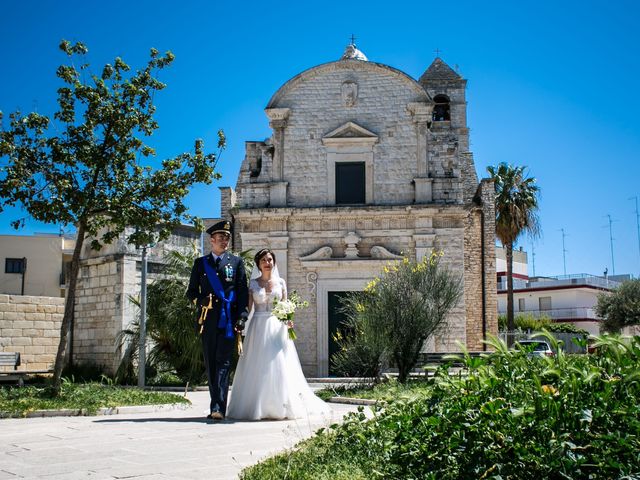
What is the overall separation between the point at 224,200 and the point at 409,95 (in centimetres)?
793

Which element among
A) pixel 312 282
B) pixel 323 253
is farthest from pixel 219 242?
pixel 312 282

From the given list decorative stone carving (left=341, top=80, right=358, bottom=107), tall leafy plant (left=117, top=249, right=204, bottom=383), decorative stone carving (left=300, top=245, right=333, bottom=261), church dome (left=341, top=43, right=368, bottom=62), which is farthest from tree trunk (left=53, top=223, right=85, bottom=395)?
church dome (left=341, top=43, right=368, bottom=62)

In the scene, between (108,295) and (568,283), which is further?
(568,283)

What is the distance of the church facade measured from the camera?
71.5ft

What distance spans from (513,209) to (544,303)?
2494cm

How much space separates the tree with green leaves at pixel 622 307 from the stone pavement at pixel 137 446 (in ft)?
108

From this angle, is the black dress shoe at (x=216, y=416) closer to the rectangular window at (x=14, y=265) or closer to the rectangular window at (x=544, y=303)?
the rectangular window at (x=14, y=265)

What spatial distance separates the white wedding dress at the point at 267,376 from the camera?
8.36 metres

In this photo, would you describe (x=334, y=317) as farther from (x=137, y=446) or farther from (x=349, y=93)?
(x=137, y=446)

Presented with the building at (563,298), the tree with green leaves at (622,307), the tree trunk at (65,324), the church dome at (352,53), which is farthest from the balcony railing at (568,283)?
the tree trunk at (65,324)

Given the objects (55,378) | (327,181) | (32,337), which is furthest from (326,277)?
(55,378)

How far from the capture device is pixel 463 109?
30.8m

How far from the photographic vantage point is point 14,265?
45.9 meters

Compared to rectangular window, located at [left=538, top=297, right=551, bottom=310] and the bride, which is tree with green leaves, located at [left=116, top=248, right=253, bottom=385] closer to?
the bride
